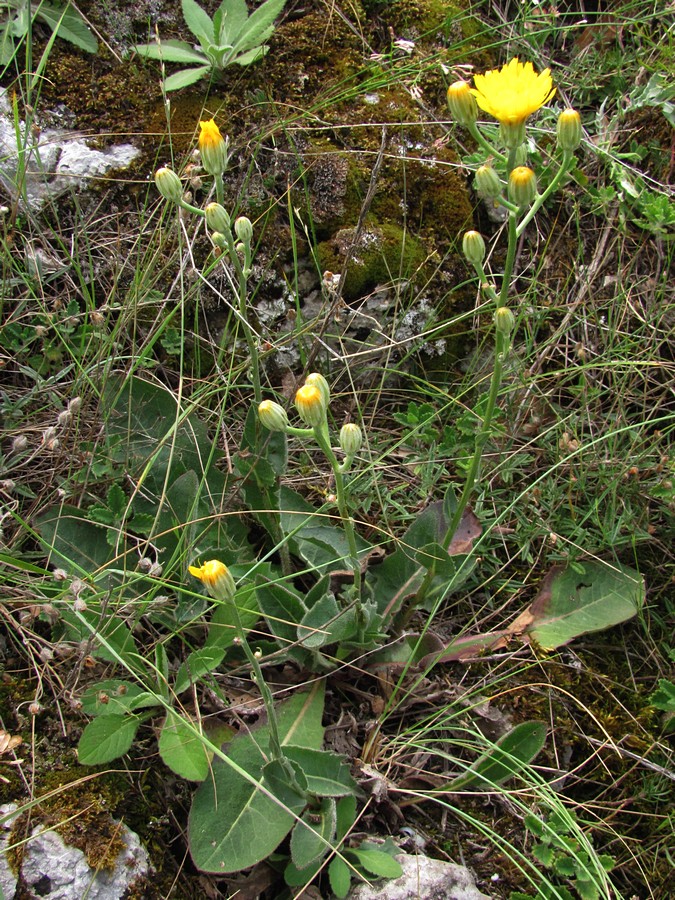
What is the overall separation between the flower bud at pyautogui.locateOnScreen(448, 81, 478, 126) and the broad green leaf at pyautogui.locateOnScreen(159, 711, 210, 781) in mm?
1396

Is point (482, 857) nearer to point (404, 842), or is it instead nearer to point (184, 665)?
point (404, 842)

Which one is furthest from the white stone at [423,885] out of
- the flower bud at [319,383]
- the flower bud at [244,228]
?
the flower bud at [244,228]

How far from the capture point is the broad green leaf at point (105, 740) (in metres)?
1.53

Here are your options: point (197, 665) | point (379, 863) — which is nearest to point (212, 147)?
point (197, 665)

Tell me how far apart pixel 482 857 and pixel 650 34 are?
2.80 metres

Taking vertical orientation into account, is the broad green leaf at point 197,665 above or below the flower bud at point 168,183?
below

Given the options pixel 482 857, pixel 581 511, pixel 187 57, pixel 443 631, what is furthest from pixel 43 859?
pixel 187 57

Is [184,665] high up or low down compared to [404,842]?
up

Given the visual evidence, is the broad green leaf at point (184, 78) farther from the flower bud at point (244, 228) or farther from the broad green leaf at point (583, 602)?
the broad green leaf at point (583, 602)

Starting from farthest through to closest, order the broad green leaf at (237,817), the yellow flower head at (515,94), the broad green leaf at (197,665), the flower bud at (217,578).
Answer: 1. the broad green leaf at (197,665)
2. the broad green leaf at (237,817)
3. the yellow flower head at (515,94)
4. the flower bud at (217,578)

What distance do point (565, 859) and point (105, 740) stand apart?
1024 millimetres

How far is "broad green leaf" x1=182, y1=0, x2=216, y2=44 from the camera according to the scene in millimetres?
2393

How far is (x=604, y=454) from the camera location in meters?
2.22

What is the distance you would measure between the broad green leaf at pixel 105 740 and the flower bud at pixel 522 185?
1.36m
